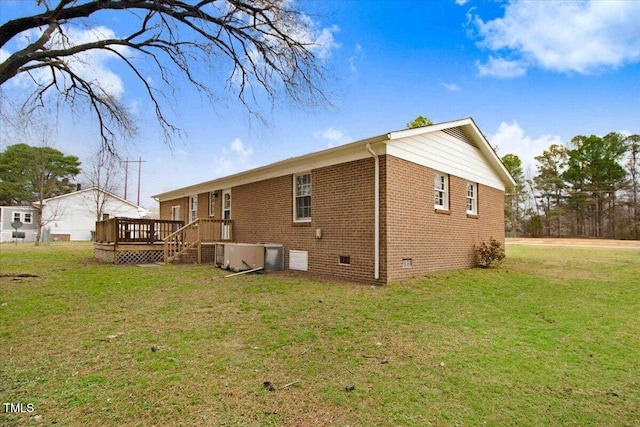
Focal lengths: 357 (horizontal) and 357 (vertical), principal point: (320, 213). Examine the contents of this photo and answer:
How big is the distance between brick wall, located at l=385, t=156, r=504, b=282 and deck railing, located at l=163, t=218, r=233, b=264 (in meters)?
7.78

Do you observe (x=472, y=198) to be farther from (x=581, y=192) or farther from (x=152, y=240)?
(x=581, y=192)

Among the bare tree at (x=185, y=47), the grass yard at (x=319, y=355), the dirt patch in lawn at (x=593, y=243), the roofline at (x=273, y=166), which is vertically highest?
the bare tree at (x=185, y=47)

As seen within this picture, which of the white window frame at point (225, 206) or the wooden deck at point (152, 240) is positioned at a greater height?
the white window frame at point (225, 206)

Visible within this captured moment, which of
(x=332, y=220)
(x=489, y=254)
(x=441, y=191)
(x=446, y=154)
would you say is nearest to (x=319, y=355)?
(x=332, y=220)

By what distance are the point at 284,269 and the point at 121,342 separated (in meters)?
6.71

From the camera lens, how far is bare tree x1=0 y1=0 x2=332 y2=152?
7918 millimetres

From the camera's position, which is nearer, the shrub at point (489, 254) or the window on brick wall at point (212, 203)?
the shrub at point (489, 254)

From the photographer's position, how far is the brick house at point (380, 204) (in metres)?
8.88

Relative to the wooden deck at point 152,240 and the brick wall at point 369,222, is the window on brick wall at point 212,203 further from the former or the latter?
the brick wall at point 369,222

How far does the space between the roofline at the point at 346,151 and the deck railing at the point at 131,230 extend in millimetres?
2811

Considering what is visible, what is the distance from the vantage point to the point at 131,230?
14391 mm

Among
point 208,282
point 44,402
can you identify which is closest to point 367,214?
point 208,282

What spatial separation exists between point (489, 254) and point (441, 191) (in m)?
3.03

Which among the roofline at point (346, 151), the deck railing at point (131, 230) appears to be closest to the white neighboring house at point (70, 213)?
the deck railing at point (131, 230)
